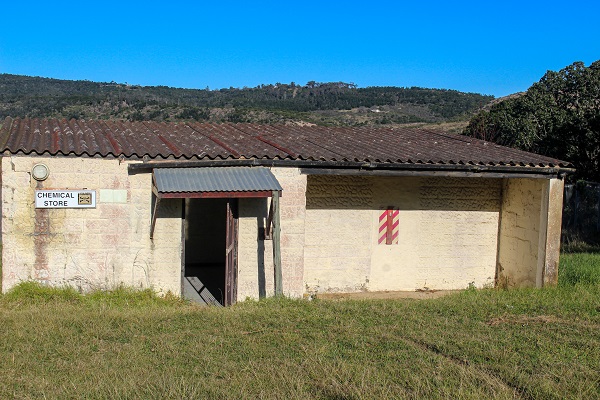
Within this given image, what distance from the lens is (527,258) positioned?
1150cm

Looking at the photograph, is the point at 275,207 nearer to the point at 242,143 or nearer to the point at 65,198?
the point at 242,143

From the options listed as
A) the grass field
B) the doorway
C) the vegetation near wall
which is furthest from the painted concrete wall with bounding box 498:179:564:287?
the vegetation near wall

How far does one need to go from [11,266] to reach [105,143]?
2.24 meters

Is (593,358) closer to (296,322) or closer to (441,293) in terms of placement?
(296,322)

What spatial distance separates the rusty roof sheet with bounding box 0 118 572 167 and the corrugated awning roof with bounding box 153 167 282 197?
0.72ft

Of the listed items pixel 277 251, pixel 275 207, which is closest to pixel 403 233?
pixel 277 251

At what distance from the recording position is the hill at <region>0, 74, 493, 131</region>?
129ft

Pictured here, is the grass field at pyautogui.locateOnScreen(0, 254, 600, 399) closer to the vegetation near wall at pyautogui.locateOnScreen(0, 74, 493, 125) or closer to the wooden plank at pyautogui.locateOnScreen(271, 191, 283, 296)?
the wooden plank at pyautogui.locateOnScreen(271, 191, 283, 296)

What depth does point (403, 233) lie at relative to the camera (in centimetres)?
1202

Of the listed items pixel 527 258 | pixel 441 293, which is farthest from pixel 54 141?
pixel 527 258

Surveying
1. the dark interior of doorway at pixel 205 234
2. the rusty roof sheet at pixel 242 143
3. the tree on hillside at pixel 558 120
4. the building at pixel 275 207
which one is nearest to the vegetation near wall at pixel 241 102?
the tree on hillside at pixel 558 120

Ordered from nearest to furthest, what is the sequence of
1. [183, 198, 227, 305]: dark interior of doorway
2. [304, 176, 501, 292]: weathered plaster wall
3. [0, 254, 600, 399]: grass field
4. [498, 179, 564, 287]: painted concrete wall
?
[0, 254, 600, 399]: grass field < [498, 179, 564, 287]: painted concrete wall < [304, 176, 501, 292]: weathered plaster wall < [183, 198, 227, 305]: dark interior of doorway

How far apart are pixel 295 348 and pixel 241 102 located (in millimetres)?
45520

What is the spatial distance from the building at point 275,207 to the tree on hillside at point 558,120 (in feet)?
37.9
